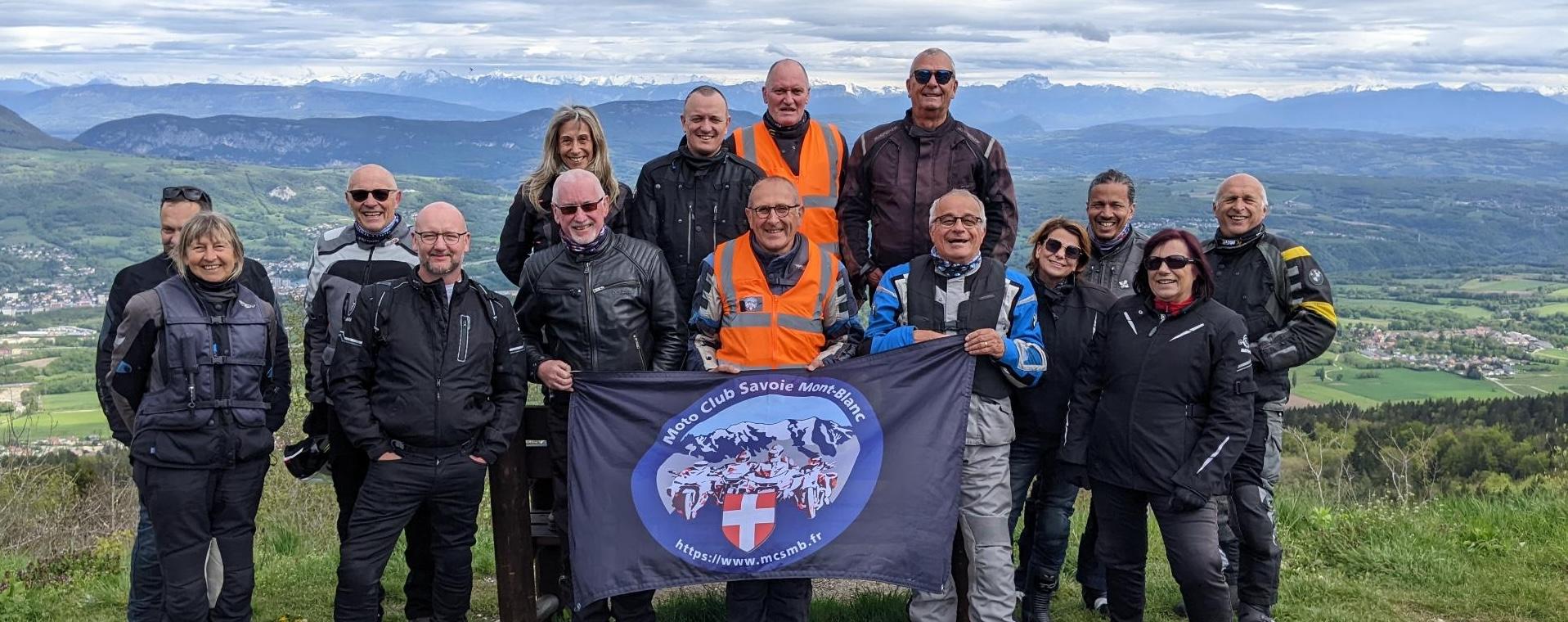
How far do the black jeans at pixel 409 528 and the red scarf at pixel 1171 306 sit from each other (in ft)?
14.8

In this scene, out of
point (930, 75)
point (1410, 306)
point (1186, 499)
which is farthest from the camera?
point (1410, 306)

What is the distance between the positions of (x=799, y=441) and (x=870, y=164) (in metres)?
2.19

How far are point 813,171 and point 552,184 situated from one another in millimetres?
1781

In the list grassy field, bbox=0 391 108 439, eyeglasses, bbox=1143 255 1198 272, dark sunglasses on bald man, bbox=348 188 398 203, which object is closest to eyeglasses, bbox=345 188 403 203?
dark sunglasses on bald man, bbox=348 188 398 203

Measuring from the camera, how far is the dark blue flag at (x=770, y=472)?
594 cm

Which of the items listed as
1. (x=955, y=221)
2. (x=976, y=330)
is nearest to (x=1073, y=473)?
(x=976, y=330)

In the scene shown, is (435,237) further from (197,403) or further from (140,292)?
(140,292)

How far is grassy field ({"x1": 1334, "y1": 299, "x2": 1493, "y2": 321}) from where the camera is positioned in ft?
420

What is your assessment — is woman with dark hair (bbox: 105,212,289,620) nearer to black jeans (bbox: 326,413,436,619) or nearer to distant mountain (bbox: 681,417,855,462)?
black jeans (bbox: 326,413,436,619)

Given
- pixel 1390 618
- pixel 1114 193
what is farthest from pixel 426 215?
pixel 1390 618

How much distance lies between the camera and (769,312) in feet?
19.5

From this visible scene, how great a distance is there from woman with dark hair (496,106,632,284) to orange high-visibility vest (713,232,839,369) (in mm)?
1160

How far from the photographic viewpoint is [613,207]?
674 cm

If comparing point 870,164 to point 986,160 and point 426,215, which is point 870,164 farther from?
point 426,215
